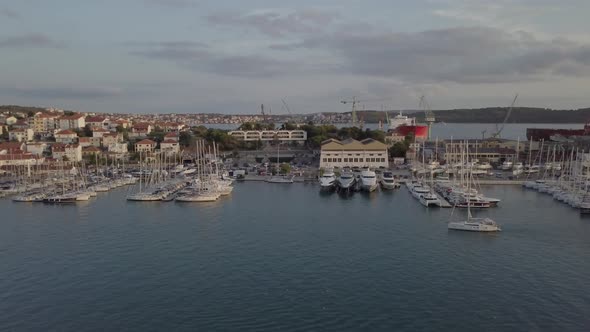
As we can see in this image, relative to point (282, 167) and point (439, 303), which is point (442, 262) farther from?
point (282, 167)

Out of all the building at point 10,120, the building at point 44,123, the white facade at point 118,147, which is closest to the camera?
the white facade at point 118,147

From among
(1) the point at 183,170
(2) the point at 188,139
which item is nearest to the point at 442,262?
Answer: (1) the point at 183,170

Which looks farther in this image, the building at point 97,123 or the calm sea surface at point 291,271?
the building at point 97,123

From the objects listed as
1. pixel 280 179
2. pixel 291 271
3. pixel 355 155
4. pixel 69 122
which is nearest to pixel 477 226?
pixel 291 271

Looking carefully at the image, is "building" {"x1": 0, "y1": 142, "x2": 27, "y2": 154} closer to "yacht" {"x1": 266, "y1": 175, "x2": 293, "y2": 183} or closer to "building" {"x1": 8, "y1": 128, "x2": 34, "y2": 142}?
"building" {"x1": 8, "y1": 128, "x2": 34, "y2": 142}

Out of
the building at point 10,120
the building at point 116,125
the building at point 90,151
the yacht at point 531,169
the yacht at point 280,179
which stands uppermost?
the building at point 10,120

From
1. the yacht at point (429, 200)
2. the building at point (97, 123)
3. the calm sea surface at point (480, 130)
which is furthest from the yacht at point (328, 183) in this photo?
the calm sea surface at point (480, 130)

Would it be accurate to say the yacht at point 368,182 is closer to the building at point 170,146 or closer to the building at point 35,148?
the building at point 170,146
